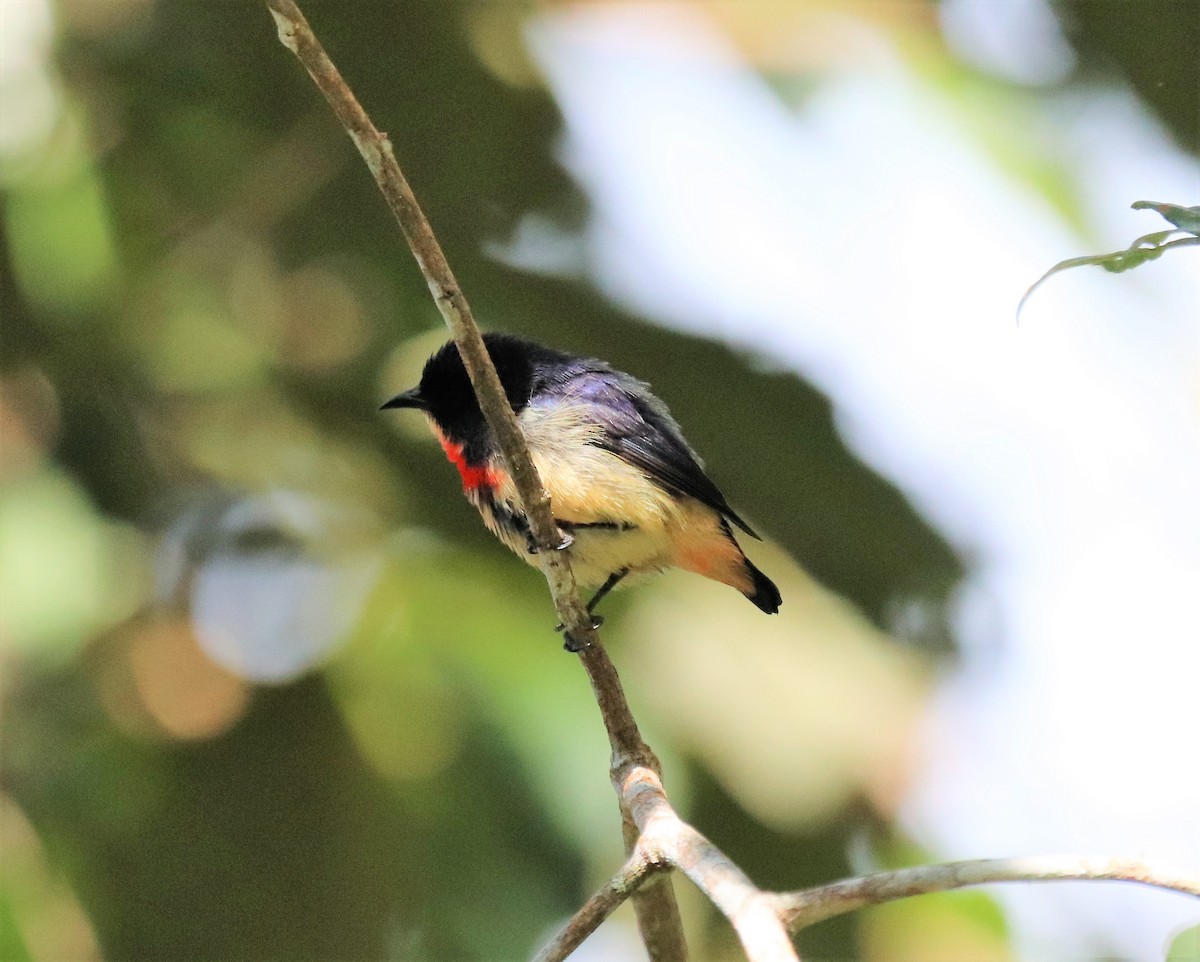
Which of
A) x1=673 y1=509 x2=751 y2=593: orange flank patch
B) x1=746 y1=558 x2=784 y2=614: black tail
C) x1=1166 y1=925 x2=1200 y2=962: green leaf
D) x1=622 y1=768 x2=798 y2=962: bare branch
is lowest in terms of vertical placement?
x1=746 y1=558 x2=784 y2=614: black tail

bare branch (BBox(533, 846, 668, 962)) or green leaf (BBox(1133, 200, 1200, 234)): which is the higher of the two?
green leaf (BBox(1133, 200, 1200, 234))

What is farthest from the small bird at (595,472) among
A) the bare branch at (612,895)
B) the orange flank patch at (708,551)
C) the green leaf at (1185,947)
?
the green leaf at (1185,947)

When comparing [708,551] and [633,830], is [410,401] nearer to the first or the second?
[708,551]

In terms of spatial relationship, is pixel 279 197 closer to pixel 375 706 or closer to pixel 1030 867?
pixel 375 706

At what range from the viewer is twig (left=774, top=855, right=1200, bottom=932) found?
1.85m

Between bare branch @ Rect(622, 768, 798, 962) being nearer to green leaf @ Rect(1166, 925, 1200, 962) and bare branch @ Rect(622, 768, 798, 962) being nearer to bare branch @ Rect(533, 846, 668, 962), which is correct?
bare branch @ Rect(533, 846, 668, 962)

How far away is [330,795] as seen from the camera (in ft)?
15.9

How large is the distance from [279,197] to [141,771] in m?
2.19

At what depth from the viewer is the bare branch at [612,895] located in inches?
89.1

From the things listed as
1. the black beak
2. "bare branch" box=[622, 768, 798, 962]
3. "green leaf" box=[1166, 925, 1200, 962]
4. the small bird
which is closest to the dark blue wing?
the small bird

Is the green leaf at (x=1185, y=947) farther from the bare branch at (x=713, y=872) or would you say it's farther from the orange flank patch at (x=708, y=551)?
the orange flank patch at (x=708, y=551)

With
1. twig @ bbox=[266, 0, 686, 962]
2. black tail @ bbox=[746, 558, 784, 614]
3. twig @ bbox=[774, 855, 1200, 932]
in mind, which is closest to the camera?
twig @ bbox=[774, 855, 1200, 932]

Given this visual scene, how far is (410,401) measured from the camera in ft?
14.1

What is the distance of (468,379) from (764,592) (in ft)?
3.68
